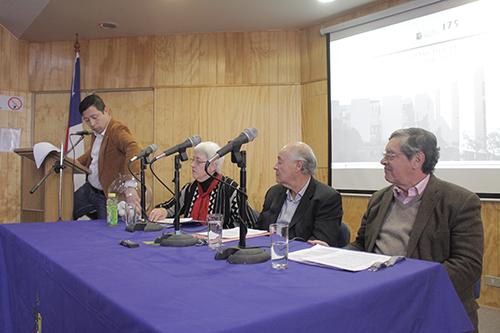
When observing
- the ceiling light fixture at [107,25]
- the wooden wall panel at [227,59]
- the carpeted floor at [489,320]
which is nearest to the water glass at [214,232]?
the carpeted floor at [489,320]

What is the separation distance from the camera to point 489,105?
3.25 meters

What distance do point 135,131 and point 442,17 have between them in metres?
3.45

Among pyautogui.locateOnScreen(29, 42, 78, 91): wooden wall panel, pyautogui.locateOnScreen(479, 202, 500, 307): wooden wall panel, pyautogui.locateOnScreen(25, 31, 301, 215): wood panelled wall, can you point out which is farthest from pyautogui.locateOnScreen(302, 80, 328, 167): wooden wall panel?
pyautogui.locateOnScreen(29, 42, 78, 91): wooden wall panel

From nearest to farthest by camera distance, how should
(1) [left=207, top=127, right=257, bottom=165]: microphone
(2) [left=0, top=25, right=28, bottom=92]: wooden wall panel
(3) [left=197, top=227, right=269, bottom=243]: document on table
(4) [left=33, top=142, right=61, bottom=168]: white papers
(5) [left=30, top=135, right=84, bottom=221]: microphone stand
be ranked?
(1) [left=207, top=127, right=257, bottom=165]: microphone, (3) [left=197, top=227, right=269, bottom=243]: document on table, (5) [left=30, top=135, right=84, bottom=221]: microphone stand, (4) [left=33, top=142, right=61, bottom=168]: white papers, (2) [left=0, top=25, right=28, bottom=92]: wooden wall panel

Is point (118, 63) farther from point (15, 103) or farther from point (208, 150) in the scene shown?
Result: point (208, 150)

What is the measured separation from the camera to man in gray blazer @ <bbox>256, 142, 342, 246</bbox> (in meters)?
2.16

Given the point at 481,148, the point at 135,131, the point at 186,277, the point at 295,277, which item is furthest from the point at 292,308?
the point at 135,131

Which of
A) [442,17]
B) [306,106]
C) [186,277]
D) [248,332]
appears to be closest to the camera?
[248,332]

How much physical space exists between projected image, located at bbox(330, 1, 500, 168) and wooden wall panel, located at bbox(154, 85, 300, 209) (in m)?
0.63

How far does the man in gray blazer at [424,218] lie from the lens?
1.66 meters

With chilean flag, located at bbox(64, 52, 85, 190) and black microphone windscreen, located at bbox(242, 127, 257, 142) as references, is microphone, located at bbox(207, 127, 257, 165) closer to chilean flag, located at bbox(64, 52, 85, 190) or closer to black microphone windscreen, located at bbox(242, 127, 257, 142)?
black microphone windscreen, located at bbox(242, 127, 257, 142)

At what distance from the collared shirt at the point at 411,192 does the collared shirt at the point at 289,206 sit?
50 centimetres

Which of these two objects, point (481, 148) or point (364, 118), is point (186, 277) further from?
point (364, 118)

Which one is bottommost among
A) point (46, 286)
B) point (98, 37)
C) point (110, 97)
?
point (46, 286)
